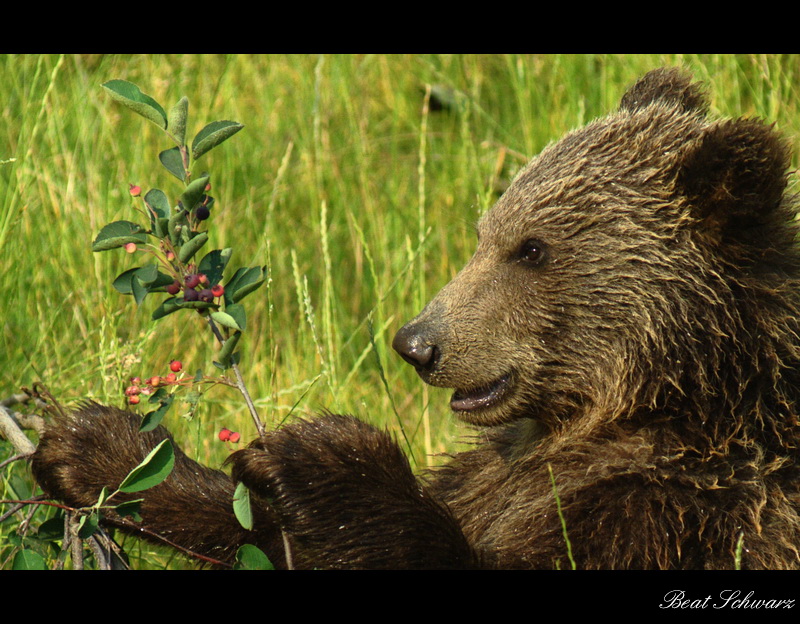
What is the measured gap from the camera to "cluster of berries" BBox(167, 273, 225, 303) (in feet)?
9.29

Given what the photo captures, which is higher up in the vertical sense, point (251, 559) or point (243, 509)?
point (243, 509)

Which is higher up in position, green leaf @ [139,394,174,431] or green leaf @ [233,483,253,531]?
green leaf @ [139,394,174,431]

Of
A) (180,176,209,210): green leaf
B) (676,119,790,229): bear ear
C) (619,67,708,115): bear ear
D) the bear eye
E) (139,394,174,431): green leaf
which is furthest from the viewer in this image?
(619,67,708,115): bear ear

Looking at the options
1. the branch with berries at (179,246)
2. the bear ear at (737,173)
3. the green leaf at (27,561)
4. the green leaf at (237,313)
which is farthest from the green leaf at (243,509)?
the bear ear at (737,173)

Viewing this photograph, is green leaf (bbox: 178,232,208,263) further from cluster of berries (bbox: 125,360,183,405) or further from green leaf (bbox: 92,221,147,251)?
cluster of berries (bbox: 125,360,183,405)

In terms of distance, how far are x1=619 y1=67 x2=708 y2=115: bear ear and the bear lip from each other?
4.40ft

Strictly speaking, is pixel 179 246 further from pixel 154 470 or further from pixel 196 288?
pixel 154 470

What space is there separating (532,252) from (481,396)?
1.80ft

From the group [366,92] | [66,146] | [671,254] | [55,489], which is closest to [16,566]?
[55,489]

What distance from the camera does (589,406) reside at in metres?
3.65

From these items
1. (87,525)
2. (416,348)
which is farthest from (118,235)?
(416,348)

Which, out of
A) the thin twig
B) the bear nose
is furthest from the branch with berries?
the bear nose

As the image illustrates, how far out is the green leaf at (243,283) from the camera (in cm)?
293

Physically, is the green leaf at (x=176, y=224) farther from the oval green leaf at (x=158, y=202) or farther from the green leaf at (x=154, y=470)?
the green leaf at (x=154, y=470)
